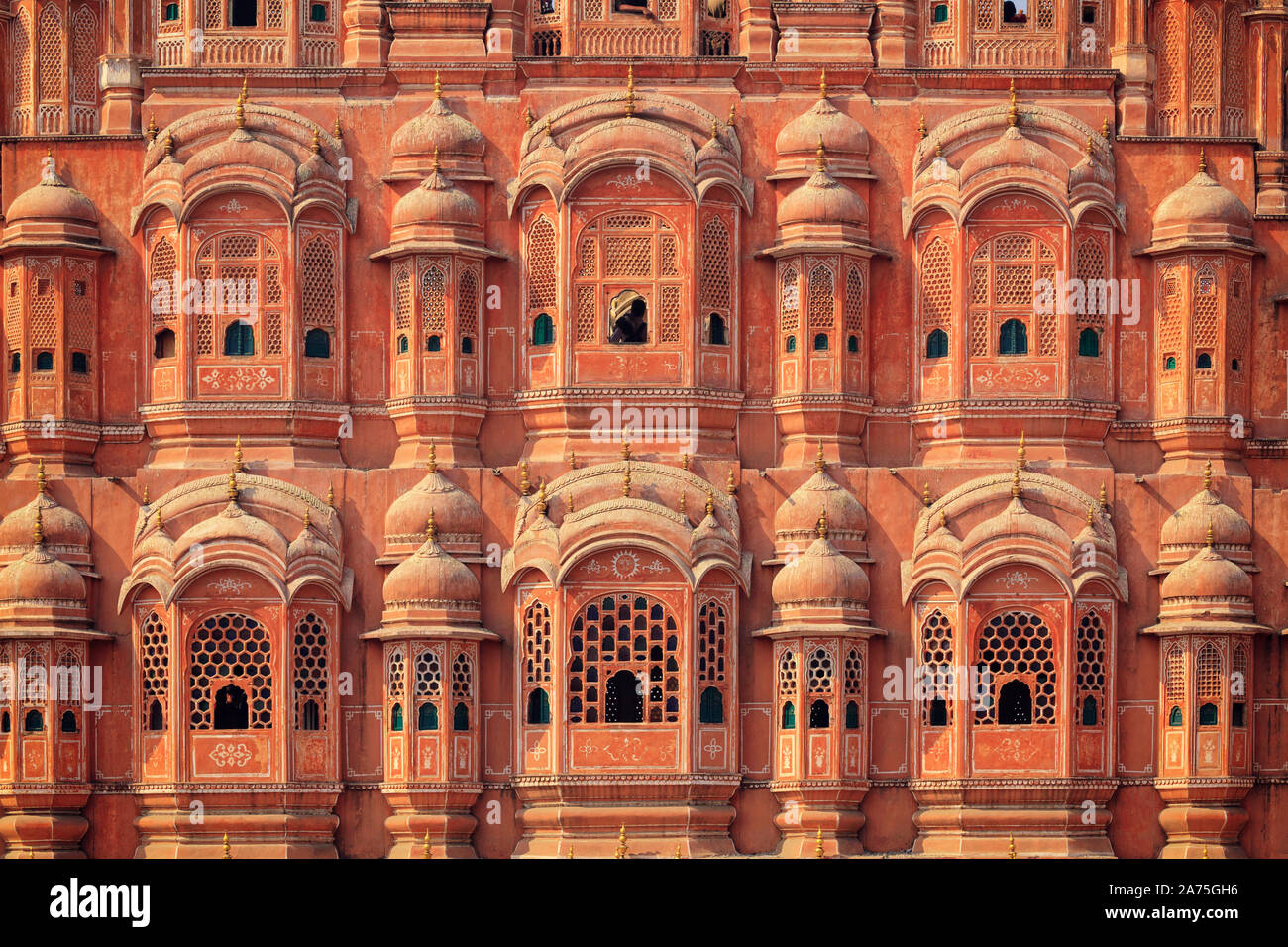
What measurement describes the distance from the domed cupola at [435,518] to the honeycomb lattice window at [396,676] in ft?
4.47

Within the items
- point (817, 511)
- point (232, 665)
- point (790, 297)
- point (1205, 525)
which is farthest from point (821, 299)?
point (232, 665)

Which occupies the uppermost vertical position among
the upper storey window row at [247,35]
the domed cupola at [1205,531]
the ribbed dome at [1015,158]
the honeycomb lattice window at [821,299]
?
the upper storey window row at [247,35]

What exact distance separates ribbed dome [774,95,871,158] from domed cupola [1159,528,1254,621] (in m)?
7.29

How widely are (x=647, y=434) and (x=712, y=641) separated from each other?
3028mm

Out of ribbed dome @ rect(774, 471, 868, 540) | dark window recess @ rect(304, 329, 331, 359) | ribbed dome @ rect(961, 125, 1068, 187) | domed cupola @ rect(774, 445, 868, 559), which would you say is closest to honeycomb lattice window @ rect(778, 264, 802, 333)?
domed cupola @ rect(774, 445, 868, 559)

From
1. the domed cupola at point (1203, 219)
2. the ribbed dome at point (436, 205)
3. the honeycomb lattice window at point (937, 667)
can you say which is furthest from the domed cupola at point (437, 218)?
the domed cupola at point (1203, 219)

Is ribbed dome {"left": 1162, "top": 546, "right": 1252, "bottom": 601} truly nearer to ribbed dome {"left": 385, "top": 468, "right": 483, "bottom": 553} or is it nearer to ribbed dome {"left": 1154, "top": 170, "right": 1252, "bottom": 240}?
ribbed dome {"left": 1154, "top": 170, "right": 1252, "bottom": 240}

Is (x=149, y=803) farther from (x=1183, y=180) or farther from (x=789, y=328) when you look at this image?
(x=1183, y=180)

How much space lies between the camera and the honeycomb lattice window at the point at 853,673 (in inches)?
1956

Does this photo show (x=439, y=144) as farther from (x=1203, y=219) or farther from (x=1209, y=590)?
(x=1209, y=590)

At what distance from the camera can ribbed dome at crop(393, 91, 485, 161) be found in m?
51.2

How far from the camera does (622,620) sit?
163ft

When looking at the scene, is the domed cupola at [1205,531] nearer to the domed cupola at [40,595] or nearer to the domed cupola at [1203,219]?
the domed cupola at [1203,219]
